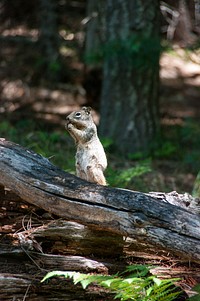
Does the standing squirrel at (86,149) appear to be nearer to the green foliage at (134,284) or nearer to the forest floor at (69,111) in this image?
the forest floor at (69,111)

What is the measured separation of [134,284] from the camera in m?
4.28

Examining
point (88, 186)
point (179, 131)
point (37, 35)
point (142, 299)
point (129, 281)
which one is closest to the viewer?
point (129, 281)

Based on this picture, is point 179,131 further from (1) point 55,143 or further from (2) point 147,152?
(1) point 55,143

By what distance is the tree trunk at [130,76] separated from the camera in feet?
31.2

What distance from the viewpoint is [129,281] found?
13.3ft

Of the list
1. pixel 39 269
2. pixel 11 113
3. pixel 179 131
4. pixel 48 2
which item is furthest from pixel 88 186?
pixel 48 2

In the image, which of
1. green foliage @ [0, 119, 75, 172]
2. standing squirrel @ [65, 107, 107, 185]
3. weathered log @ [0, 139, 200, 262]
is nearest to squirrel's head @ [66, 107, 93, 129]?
standing squirrel @ [65, 107, 107, 185]

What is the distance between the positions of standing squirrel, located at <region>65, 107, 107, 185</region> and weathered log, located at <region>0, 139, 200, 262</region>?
34 cm

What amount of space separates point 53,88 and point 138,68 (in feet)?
14.0

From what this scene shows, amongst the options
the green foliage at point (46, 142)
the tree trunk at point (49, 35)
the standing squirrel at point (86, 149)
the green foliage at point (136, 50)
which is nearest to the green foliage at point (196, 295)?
the standing squirrel at point (86, 149)

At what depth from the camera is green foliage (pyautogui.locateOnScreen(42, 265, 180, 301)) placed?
4.10 m

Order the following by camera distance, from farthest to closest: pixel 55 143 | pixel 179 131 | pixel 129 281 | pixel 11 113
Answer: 1. pixel 11 113
2. pixel 179 131
3. pixel 55 143
4. pixel 129 281

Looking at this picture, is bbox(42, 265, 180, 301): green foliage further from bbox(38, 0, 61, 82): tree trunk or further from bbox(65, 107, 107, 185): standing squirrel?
bbox(38, 0, 61, 82): tree trunk

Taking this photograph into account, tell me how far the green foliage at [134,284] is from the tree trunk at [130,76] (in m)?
5.56
